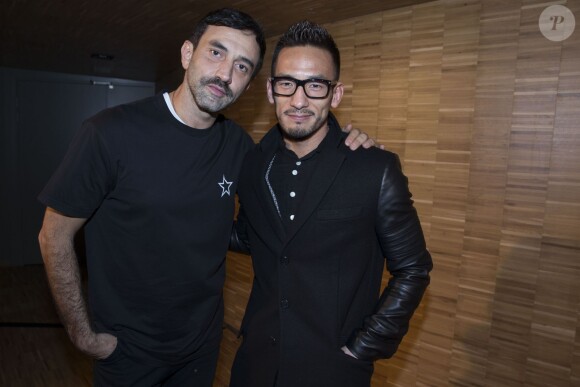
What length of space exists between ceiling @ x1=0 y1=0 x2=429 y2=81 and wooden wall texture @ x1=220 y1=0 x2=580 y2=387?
421 mm

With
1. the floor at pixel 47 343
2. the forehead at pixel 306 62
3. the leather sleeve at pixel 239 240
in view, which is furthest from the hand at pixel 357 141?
the floor at pixel 47 343

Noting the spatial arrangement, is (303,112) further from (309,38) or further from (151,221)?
(151,221)

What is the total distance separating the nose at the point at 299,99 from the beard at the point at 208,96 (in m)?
0.34

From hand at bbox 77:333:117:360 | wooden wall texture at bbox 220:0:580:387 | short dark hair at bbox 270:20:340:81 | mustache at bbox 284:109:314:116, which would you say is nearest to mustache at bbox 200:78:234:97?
short dark hair at bbox 270:20:340:81

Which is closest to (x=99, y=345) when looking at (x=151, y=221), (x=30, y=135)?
(x=151, y=221)

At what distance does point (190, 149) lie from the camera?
1.83 m

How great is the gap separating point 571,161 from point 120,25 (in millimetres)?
3613

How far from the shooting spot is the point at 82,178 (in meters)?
1.62

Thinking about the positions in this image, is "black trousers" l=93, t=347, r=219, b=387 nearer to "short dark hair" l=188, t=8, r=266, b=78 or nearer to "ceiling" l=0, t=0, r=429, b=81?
"short dark hair" l=188, t=8, r=266, b=78

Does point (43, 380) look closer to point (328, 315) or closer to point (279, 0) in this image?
point (328, 315)

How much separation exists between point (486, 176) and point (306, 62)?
1539 millimetres

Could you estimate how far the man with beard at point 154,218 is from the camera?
5.57ft

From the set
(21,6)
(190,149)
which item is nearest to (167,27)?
(21,6)

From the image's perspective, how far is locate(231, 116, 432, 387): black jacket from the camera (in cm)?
158
